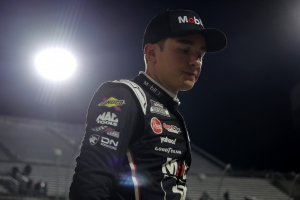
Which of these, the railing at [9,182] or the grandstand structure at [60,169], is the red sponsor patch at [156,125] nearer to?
the grandstand structure at [60,169]

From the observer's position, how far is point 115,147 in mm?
1775

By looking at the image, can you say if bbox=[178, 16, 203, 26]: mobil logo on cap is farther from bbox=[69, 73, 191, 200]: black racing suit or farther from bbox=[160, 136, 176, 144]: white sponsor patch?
bbox=[160, 136, 176, 144]: white sponsor patch

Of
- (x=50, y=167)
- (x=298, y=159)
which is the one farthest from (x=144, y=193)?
(x=50, y=167)

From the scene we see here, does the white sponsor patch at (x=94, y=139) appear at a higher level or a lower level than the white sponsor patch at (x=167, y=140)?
lower

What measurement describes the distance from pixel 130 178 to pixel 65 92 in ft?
100

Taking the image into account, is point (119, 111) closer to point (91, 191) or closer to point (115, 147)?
point (115, 147)

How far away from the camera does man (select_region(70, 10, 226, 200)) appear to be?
175 centimetres

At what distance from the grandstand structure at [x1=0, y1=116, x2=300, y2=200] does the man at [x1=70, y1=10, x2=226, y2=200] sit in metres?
14.7

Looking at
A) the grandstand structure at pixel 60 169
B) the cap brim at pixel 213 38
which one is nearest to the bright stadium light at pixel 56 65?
the grandstand structure at pixel 60 169

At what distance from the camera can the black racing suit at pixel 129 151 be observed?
171cm

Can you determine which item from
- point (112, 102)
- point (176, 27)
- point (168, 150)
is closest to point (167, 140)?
point (168, 150)

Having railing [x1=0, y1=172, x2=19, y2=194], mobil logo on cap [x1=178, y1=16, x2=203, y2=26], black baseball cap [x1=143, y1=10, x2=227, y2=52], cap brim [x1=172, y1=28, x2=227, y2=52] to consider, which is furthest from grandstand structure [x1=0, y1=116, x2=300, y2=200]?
Answer: mobil logo on cap [x1=178, y1=16, x2=203, y2=26]

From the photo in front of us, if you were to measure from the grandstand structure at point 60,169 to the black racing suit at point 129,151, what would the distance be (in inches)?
584

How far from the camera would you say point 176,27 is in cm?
216
